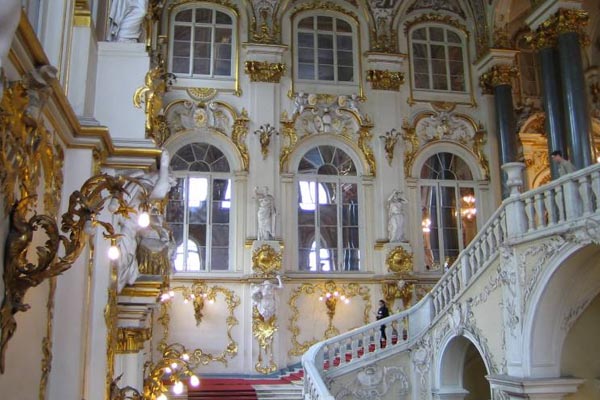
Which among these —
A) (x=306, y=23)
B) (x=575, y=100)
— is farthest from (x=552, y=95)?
(x=306, y=23)

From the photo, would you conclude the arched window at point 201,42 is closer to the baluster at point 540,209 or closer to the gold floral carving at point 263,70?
the gold floral carving at point 263,70

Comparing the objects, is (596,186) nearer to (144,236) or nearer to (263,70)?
(144,236)

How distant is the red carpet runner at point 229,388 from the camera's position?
44.0ft

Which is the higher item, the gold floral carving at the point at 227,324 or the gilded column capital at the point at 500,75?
the gilded column capital at the point at 500,75

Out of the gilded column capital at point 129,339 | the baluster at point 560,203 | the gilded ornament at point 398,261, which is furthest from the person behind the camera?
the gilded ornament at point 398,261

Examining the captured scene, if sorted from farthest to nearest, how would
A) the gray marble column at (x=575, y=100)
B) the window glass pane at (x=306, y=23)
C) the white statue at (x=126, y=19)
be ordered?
the window glass pane at (x=306, y=23), the gray marble column at (x=575, y=100), the white statue at (x=126, y=19)

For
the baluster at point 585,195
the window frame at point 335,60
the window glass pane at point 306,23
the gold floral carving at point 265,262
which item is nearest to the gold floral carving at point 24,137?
the baluster at point 585,195

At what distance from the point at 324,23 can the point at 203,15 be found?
11.7 ft

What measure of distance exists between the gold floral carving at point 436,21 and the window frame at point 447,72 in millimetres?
62

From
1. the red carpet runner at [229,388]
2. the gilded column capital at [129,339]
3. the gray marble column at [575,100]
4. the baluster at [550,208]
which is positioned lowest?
the red carpet runner at [229,388]

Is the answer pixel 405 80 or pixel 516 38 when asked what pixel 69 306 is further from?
pixel 516 38

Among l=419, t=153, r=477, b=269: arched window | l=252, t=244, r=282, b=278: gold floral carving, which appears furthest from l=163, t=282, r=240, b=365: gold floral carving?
l=419, t=153, r=477, b=269: arched window

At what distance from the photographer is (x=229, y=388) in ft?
45.7

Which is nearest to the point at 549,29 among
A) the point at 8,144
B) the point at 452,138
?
the point at 452,138
